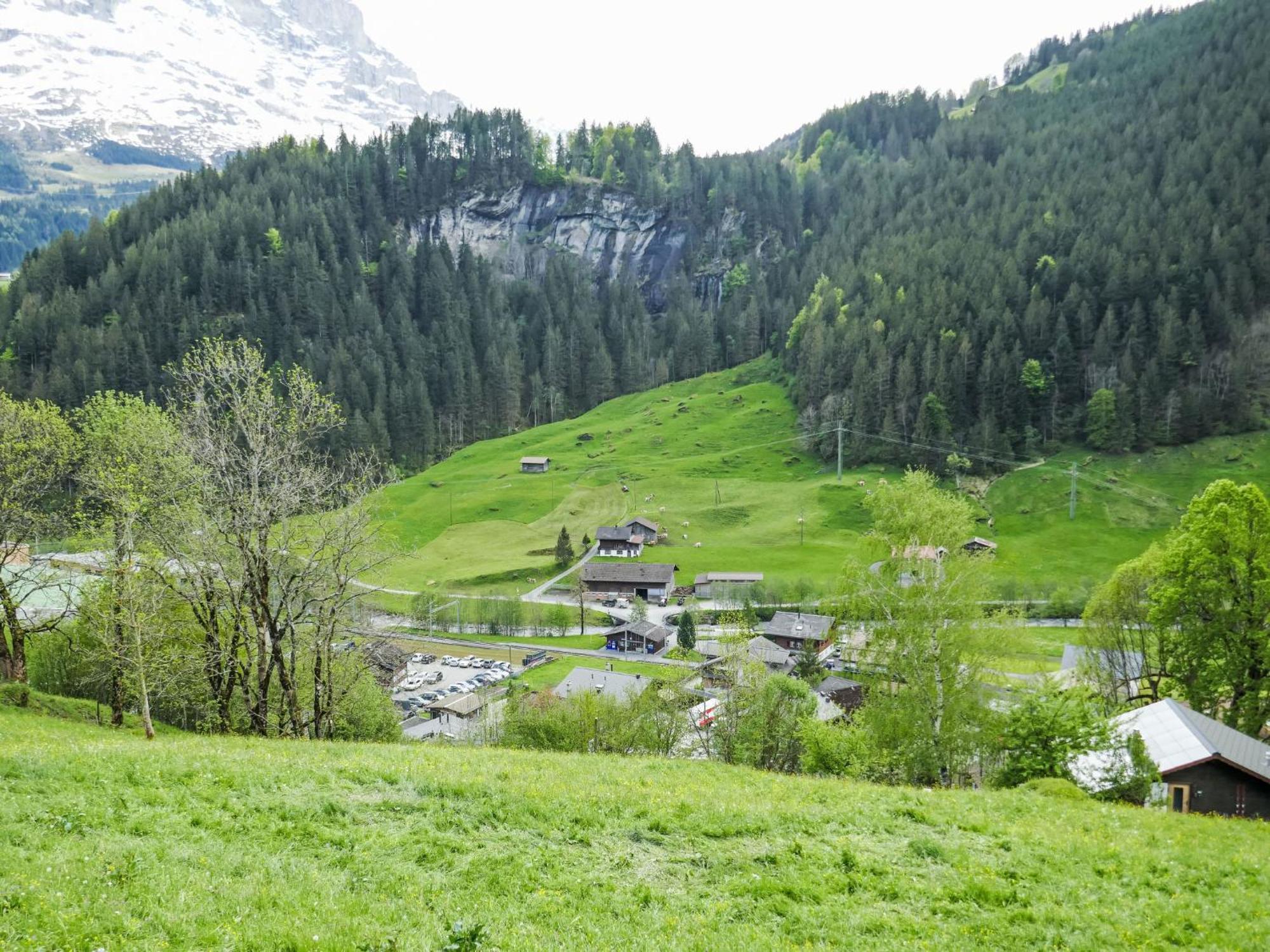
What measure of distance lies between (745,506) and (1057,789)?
111387 millimetres

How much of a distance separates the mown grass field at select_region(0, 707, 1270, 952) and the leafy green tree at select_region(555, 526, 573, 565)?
10142 cm

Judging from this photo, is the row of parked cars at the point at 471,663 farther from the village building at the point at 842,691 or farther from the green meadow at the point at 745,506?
the village building at the point at 842,691

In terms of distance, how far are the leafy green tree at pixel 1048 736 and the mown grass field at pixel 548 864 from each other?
296 inches

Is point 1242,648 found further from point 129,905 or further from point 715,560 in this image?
point 715,560

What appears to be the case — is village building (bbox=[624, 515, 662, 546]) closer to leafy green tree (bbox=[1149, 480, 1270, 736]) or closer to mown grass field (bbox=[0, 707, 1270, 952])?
leafy green tree (bbox=[1149, 480, 1270, 736])

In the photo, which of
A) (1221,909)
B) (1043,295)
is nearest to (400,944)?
(1221,909)

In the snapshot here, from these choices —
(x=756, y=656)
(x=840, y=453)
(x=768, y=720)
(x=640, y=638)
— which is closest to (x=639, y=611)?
(x=640, y=638)

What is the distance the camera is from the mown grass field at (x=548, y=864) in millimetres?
9883

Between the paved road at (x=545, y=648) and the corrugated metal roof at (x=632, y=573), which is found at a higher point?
the corrugated metal roof at (x=632, y=573)

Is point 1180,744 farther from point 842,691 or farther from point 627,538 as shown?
point 627,538

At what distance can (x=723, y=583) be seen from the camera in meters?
109

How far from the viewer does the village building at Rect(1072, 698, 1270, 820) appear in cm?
2756

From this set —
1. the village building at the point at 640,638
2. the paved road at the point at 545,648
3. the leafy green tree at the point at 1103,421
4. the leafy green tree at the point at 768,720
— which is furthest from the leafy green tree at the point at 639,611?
the leafy green tree at the point at 1103,421

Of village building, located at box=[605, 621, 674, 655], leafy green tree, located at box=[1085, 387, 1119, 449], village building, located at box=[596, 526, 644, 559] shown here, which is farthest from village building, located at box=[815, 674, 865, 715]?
leafy green tree, located at box=[1085, 387, 1119, 449]
